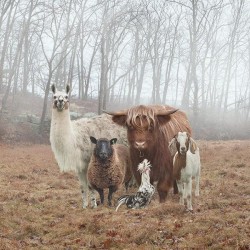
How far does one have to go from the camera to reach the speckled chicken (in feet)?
25.7

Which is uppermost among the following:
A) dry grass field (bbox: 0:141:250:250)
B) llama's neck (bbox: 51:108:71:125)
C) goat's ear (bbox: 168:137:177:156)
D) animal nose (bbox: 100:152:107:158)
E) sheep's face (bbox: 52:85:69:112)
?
sheep's face (bbox: 52:85:69:112)

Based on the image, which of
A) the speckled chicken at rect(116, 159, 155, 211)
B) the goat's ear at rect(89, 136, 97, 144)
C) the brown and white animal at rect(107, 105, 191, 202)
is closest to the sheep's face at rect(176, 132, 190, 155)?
the brown and white animal at rect(107, 105, 191, 202)

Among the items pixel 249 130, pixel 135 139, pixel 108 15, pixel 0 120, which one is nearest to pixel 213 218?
pixel 135 139

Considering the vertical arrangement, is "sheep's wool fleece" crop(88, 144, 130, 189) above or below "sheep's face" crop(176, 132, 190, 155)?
below

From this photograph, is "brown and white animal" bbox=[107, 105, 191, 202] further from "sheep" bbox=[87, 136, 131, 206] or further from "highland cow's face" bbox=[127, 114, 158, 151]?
"sheep" bbox=[87, 136, 131, 206]

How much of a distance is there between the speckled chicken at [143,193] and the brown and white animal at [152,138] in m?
0.11

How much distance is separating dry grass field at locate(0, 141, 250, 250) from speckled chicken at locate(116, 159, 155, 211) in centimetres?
27

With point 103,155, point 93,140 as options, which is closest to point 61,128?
point 93,140

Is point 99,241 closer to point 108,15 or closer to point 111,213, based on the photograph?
point 111,213

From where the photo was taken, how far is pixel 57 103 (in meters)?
9.70

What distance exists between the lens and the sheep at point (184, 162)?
25.7 ft

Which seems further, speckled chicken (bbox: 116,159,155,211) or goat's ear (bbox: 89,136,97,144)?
goat's ear (bbox: 89,136,97,144)

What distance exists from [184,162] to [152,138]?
39.8 inches

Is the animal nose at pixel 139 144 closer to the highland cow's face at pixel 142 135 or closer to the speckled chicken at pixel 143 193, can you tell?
the highland cow's face at pixel 142 135
